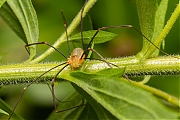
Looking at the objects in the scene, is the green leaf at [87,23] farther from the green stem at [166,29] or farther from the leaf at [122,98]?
the leaf at [122,98]

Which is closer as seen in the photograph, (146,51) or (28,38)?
(146,51)

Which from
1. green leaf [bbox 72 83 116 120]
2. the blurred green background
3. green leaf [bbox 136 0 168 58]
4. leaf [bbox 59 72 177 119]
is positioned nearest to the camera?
leaf [bbox 59 72 177 119]

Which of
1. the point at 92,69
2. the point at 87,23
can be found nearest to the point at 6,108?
the point at 92,69

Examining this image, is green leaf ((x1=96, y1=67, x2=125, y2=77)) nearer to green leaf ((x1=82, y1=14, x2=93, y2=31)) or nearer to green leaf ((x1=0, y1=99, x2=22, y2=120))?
green leaf ((x1=0, y1=99, x2=22, y2=120))

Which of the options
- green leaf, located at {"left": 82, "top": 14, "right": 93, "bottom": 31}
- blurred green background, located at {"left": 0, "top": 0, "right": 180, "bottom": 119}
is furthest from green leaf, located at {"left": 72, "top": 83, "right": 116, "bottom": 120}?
blurred green background, located at {"left": 0, "top": 0, "right": 180, "bottom": 119}

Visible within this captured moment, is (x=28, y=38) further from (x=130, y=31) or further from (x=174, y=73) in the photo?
(x=130, y=31)

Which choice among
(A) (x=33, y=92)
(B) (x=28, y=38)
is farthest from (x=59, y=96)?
(B) (x=28, y=38)
